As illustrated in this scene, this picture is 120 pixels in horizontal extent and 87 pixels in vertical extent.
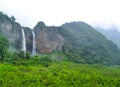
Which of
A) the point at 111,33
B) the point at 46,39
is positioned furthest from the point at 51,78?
the point at 111,33

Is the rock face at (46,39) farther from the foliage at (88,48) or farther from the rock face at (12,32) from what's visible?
the rock face at (12,32)

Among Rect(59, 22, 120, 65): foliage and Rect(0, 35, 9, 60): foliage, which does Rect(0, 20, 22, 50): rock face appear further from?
Rect(59, 22, 120, 65): foliage

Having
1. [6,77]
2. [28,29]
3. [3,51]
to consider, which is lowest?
[6,77]

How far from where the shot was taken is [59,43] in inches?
3093

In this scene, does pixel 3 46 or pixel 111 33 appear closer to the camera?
pixel 3 46

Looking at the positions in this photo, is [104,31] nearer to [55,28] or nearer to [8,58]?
[55,28]

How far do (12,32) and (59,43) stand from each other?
40.7 feet

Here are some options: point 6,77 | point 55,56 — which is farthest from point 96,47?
point 6,77

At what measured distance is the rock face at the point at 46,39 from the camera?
75500mm

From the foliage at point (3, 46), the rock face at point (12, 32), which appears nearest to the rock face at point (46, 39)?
the rock face at point (12, 32)

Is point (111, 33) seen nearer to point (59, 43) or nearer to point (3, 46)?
point (59, 43)

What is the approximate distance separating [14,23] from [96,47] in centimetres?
2668

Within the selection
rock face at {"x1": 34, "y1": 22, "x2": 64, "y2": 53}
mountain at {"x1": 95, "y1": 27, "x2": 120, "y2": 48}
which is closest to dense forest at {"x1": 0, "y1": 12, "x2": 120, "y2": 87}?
rock face at {"x1": 34, "y1": 22, "x2": 64, "y2": 53}

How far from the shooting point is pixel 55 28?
80.9 metres
